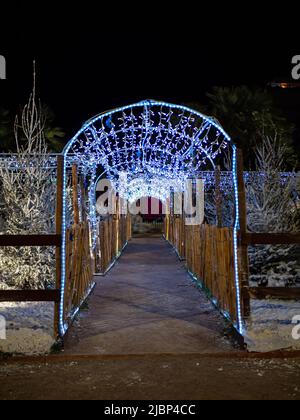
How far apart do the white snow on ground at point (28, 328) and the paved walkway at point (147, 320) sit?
321mm

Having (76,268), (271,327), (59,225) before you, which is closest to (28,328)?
(76,268)

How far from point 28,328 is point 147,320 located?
1716 millimetres

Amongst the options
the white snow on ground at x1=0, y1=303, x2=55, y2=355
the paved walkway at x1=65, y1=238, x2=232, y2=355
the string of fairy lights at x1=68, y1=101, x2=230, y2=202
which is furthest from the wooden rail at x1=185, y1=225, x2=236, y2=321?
the white snow on ground at x1=0, y1=303, x2=55, y2=355

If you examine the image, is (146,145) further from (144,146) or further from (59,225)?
(59,225)

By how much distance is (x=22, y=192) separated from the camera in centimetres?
1027

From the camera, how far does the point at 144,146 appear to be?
11.5 m

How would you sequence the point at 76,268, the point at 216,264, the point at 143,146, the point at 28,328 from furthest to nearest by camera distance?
the point at 143,146
the point at 216,264
the point at 76,268
the point at 28,328

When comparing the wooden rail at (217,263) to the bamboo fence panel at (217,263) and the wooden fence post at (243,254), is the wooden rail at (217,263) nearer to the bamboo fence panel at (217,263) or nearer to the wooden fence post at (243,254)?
the bamboo fence panel at (217,263)

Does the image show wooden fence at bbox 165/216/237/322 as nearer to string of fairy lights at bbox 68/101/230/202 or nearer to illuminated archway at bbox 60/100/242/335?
illuminated archway at bbox 60/100/242/335

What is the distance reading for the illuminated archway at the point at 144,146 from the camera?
7848 millimetres

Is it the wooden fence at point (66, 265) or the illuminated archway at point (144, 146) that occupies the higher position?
the illuminated archway at point (144, 146)

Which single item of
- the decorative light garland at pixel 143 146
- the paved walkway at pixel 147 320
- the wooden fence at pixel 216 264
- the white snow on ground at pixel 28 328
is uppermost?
the decorative light garland at pixel 143 146

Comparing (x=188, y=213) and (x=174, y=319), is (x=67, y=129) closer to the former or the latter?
(x=188, y=213)

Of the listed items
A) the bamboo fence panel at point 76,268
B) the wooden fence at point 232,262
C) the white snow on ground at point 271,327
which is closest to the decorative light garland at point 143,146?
the wooden fence at point 232,262
